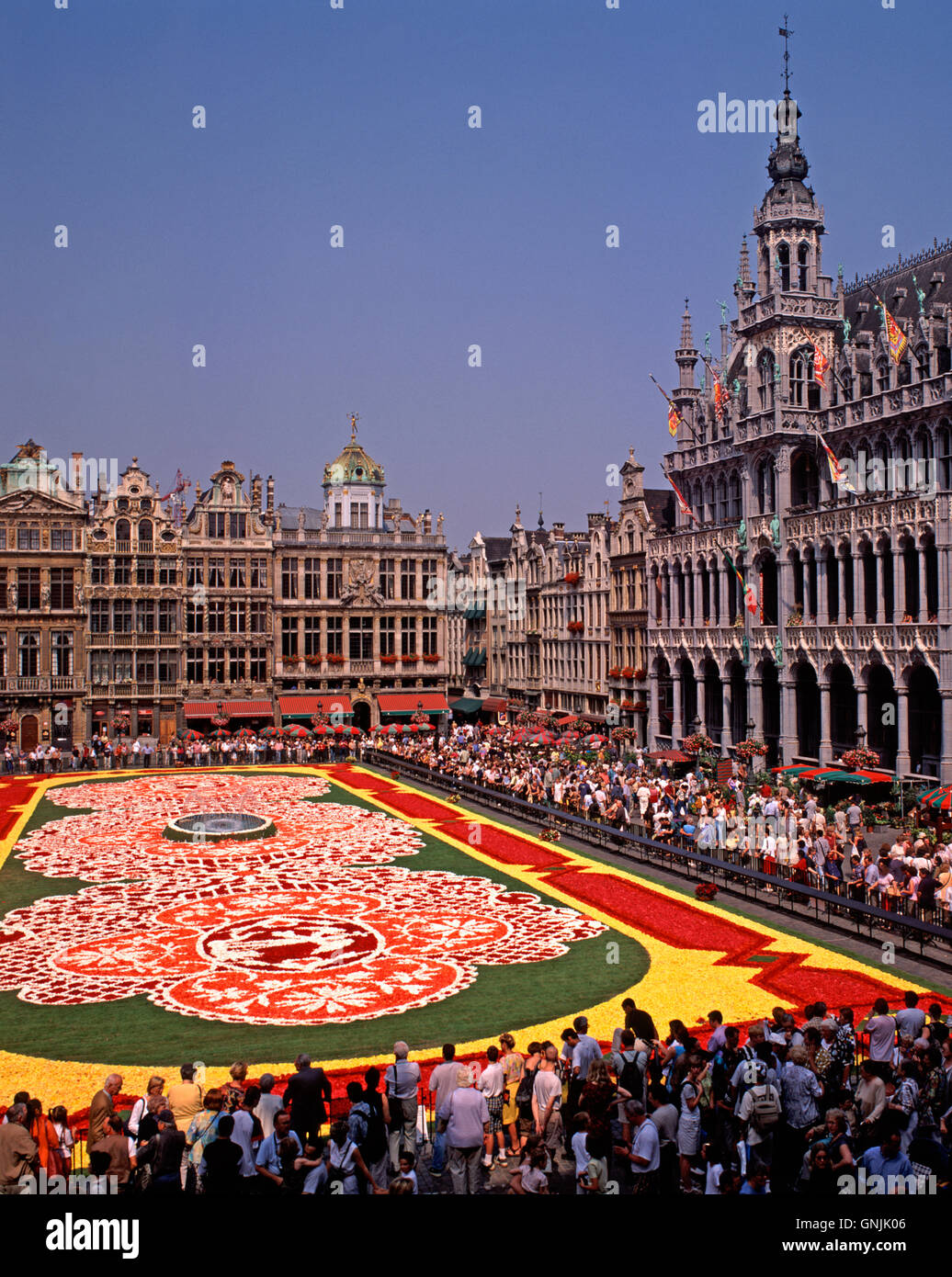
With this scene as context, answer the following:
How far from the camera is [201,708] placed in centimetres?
7231

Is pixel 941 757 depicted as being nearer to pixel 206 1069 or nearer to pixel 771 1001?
pixel 771 1001

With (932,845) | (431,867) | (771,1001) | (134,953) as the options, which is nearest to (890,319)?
(932,845)

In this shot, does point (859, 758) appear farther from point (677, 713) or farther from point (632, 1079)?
point (632, 1079)

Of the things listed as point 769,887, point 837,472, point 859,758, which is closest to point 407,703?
Answer: point 837,472

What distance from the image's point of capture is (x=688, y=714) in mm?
61594

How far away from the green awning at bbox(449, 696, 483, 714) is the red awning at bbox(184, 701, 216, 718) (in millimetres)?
17475

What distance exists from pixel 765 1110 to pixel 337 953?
40.3 ft

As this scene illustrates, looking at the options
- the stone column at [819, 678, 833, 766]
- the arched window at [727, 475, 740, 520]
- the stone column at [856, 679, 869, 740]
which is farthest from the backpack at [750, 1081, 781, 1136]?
the arched window at [727, 475, 740, 520]

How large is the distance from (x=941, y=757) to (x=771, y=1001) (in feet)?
82.5

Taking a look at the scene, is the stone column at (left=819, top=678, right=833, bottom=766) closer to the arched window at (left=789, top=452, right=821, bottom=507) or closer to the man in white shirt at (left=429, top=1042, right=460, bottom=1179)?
the arched window at (left=789, top=452, right=821, bottom=507)

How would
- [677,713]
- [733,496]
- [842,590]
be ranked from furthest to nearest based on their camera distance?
[677,713]
[733,496]
[842,590]

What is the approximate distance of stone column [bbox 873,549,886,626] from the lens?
1774 inches

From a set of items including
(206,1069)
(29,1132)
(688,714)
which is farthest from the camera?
Result: (688,714)

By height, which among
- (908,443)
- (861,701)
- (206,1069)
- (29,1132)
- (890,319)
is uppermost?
(890,319)
